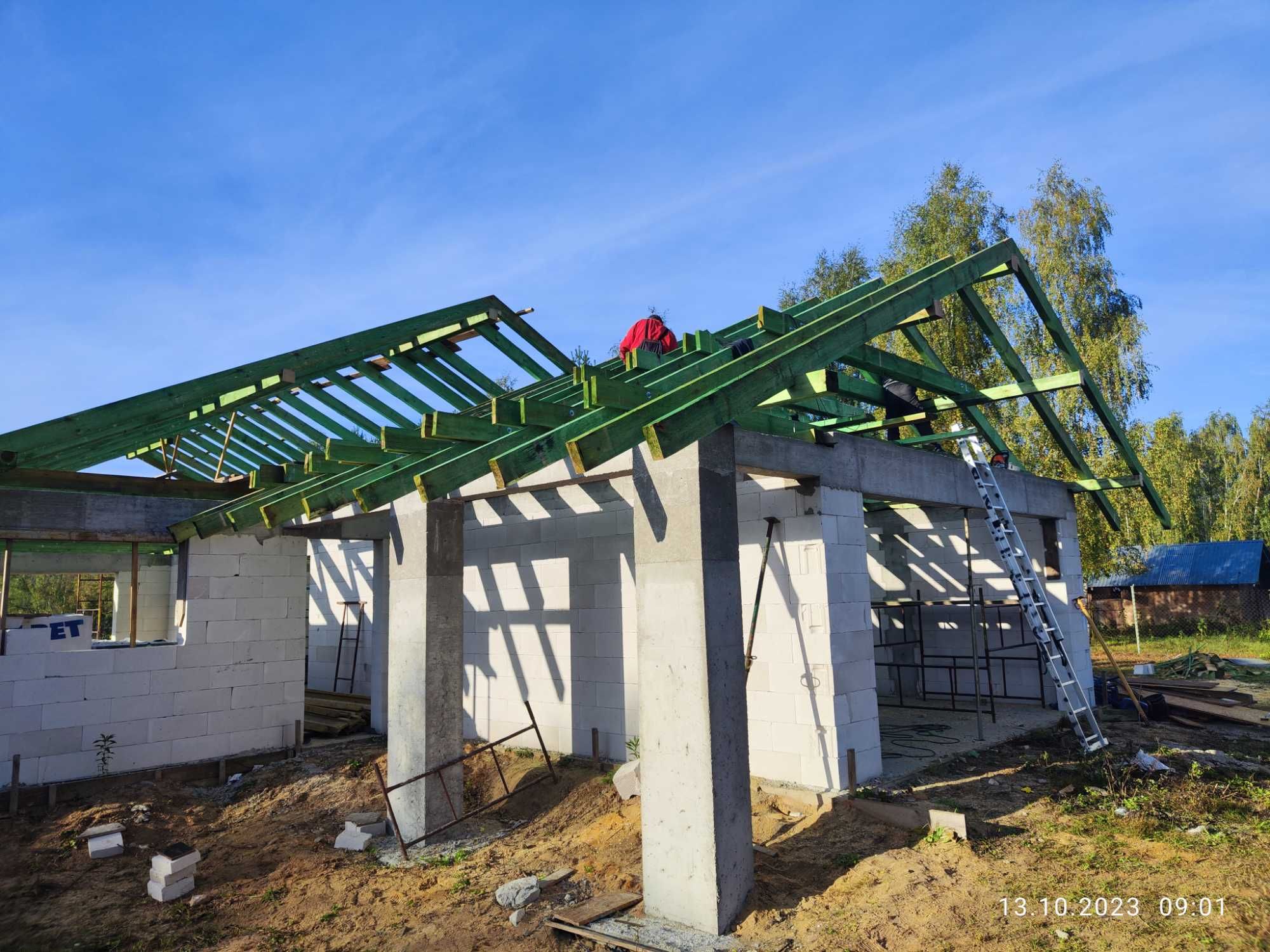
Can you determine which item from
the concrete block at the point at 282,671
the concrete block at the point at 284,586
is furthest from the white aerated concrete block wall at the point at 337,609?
the concrete block at the point at 282,671

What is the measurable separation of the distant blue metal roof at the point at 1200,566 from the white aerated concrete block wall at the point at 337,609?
64.3ft

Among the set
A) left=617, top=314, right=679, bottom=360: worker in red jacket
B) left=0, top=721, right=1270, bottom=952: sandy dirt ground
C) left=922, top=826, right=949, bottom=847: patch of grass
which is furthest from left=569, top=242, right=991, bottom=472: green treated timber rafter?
left=922, top=826, right=949, bottom=847: patch of grass

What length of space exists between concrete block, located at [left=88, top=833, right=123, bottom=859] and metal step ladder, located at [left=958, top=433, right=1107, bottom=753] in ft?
31.2

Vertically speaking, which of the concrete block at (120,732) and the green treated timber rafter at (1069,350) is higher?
the green treated timber rafter at (1069,350)

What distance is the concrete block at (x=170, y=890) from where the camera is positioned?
21.8 ft

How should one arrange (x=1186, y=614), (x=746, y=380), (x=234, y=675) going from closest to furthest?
(x=746, y=380)
(x=234, y=675)
(x=1186, y=614)

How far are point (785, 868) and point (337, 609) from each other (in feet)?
37.8

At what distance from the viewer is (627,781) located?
7957mm

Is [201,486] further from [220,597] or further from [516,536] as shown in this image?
[516,536]

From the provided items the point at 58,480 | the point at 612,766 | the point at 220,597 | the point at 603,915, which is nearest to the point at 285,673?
the point at 220,597

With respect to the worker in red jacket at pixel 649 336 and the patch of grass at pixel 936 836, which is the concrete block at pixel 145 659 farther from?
the patch of grass at pixel 936 836

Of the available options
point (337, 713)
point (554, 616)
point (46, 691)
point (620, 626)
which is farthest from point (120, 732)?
point (620, 626)

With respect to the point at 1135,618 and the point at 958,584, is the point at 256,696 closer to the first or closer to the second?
the point at 958,584

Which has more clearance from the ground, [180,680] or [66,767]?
[180,680]
